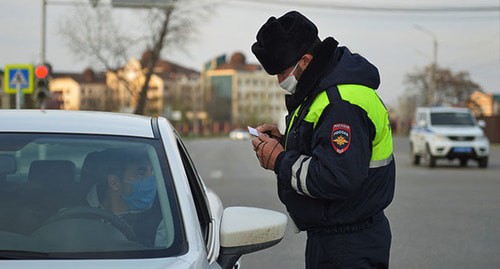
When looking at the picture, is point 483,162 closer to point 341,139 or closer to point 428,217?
point 428,217

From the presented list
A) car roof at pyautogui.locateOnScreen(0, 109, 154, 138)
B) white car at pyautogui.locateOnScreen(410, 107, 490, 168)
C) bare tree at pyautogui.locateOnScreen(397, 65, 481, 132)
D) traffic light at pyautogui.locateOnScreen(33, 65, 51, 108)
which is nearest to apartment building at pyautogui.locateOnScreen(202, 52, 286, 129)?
bare tree at pyautogui.locateOnScreen(397, 65, 481, 132)

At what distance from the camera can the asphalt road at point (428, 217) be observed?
875 centimetres

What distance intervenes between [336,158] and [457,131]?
22447 millimetres

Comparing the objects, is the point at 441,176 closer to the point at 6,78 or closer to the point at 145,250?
the point at 6,78

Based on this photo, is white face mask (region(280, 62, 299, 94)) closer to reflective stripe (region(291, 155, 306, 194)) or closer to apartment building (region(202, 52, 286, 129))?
reflective stripe (region(291, 155, 306, 194))

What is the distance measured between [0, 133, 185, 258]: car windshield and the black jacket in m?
0.54

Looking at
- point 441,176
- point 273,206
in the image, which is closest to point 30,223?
point 273,206

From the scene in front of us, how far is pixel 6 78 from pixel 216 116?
5168 inches

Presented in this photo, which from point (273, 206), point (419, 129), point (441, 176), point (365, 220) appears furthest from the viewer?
point (419, 129)

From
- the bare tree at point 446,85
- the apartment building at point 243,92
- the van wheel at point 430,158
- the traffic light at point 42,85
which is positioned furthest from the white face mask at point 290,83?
the apartment building at point 243,92

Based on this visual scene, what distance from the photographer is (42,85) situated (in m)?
25.0

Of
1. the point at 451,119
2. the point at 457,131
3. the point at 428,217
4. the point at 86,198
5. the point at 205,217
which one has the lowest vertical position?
the point at 457,131

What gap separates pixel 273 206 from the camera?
13.6m

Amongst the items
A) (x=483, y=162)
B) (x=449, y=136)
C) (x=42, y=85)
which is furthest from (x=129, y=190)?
(x=483, y=162)
